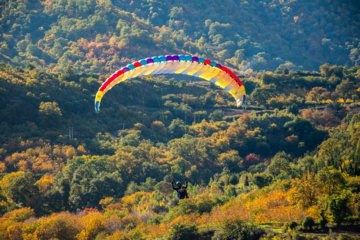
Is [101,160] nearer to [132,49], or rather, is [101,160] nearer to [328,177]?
[328,177]

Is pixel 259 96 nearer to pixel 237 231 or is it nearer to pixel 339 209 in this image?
pixel 339 209

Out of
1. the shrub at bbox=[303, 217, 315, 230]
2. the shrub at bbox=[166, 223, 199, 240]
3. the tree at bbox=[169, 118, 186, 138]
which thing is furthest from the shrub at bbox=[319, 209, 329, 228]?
the tree at bbox=[169, 118, 186, 138]

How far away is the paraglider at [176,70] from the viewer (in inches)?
1146

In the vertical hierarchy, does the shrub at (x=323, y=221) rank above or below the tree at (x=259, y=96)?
below

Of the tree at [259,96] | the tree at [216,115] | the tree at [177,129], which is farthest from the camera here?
the tree at [259,96]

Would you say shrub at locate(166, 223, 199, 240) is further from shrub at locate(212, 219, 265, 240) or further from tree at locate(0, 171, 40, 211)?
tree at locate(0, 171, 40, 211)

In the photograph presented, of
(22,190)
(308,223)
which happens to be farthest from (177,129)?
(308,223)

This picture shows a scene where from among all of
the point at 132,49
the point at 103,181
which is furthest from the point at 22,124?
the point at 132,49

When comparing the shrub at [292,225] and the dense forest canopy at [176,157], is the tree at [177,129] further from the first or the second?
the shrub at [292,225]

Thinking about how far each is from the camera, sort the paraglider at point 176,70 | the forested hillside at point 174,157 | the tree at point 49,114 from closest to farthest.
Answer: the paraglider at point 176,70, the forested hillside at point 174,157, the tree at point 49,114

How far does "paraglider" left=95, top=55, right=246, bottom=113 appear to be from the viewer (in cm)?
2911

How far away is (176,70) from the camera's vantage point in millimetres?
32188

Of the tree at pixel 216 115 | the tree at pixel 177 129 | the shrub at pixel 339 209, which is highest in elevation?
the tree at pixel 216 115

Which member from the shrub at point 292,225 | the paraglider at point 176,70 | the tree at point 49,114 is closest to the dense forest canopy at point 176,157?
the shrub at point 292,225
